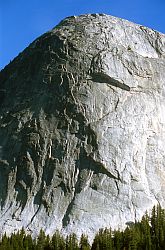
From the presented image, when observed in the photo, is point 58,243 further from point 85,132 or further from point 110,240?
point 85,132

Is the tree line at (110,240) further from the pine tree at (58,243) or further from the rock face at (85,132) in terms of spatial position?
the rock face at (85,132)

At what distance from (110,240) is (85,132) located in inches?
257

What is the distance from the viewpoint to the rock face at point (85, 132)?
24047 millimetres

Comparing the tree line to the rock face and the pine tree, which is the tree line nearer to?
the pine tree

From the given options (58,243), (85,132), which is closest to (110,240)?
(58,243)

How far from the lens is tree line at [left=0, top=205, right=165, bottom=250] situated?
67.1ft

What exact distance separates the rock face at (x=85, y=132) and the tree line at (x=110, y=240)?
170 centimetres

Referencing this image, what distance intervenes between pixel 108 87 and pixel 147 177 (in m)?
4.69

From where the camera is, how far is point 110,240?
20.5 meters

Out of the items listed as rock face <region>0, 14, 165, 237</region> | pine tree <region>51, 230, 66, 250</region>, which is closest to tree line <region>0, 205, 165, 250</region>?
pine tree <region>51, 230, 66, 250</region>

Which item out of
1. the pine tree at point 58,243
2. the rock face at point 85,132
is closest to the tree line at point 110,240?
the pine tree at point 58,243

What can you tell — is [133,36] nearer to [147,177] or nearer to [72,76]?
[72,76]

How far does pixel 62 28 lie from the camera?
98.8 ft

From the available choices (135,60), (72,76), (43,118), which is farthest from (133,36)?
(43,118)
